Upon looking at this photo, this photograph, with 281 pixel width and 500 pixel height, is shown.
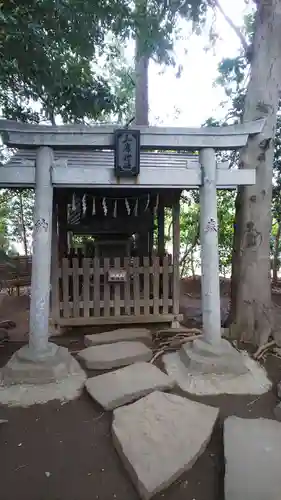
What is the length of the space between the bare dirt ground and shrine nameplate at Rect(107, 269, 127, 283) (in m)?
2.50

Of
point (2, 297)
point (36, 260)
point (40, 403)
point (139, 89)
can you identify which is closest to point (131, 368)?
point (40, 403)

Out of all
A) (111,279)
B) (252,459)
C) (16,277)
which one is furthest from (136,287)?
(16,277)

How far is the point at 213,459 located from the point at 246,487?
46cm

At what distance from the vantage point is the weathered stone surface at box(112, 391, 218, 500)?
6.74ft

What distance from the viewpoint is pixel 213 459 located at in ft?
7.57

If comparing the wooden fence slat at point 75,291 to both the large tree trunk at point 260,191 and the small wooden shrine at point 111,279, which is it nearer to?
the small wooden shrine at point 111,279

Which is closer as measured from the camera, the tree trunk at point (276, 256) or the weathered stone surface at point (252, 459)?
the weathered stone surface at point (252, 459)

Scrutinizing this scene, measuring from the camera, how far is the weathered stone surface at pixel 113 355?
3600mm

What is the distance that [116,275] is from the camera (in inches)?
A: 213

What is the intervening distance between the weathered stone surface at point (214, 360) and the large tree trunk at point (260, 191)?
3.71 ft

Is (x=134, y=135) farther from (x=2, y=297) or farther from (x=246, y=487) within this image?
(x=2, y=297)

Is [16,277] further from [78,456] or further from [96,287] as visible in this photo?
[78,456]

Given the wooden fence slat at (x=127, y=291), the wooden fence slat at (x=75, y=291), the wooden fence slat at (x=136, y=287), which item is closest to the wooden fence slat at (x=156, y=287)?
the wooden fence slat at (x=136, y=287)

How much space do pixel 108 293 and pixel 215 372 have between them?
2.55 m
